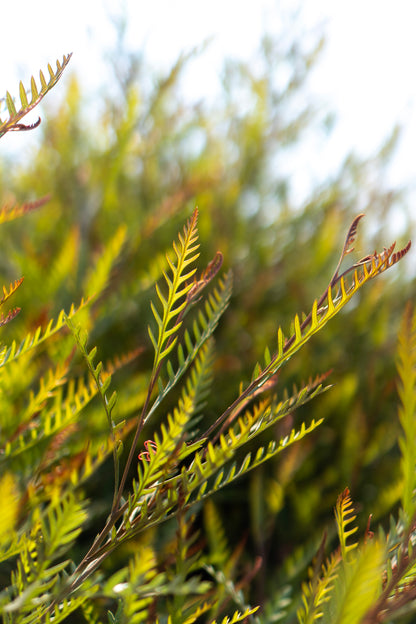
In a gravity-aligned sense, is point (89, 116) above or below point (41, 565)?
above

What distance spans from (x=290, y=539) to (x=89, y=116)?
97 cm

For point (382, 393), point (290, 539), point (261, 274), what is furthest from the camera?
point (261, 274)

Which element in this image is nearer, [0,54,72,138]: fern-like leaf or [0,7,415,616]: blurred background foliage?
[0,54,72,138]: fern-like leaf

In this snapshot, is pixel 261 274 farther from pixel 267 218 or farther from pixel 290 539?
pixel 290 539

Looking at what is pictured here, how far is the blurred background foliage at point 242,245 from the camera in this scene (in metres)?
0.80

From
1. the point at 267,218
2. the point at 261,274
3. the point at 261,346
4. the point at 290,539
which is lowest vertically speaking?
the point at 290,539

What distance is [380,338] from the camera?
964mm

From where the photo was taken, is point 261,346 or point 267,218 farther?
point 267,218

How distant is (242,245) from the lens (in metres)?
1.05

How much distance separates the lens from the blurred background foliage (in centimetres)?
80

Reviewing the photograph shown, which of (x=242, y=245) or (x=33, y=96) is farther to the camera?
(x=242, y=245)

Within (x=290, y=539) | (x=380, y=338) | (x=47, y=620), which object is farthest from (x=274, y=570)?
(x=47, y=620)

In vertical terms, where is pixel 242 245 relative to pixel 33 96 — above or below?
above

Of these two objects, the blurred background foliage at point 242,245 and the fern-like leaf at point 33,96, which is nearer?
the fern-like leaf at point 33,96
